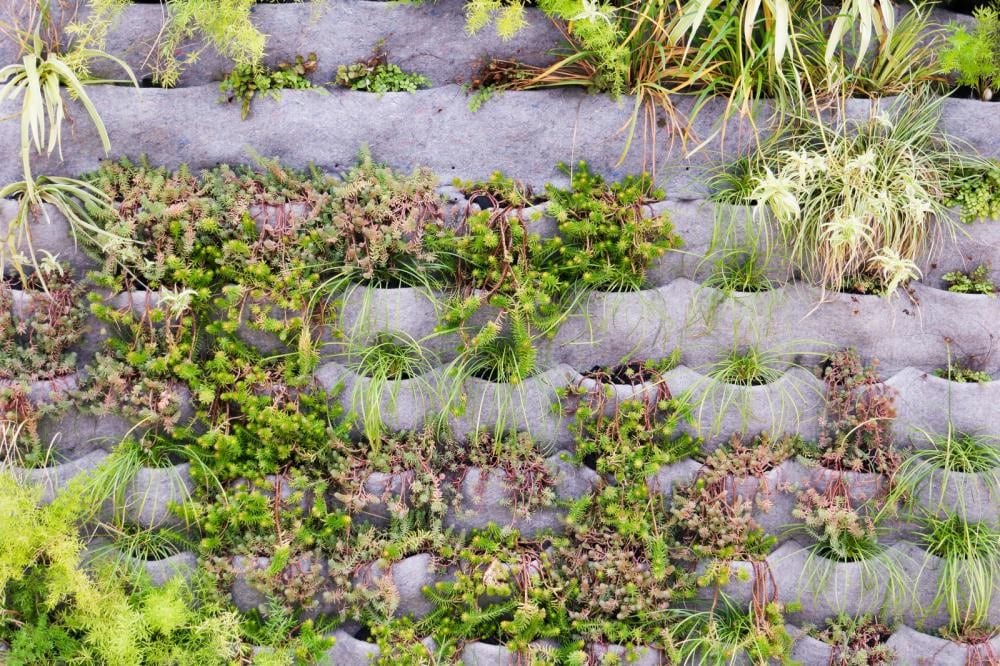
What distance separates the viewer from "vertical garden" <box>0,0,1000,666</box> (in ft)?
10.6

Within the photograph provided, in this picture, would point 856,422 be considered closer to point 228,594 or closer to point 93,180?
point 228,594

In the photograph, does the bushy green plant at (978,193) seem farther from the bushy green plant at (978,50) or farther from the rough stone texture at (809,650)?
the rough stone texture at (809,650)

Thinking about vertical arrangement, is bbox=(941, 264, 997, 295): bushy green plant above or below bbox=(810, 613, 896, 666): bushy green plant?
above

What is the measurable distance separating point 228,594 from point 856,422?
9.19ft

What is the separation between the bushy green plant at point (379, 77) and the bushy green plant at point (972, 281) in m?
2.54

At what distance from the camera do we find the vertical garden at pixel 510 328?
3230 millimetres

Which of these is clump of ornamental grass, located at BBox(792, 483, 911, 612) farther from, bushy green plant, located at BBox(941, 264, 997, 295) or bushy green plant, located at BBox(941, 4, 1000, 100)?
bushy green plant, located at BBox(941, 4, 1000, 100)

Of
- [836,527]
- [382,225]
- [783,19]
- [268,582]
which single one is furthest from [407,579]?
[783,19]

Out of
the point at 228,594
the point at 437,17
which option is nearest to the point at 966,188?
the point at 437,17

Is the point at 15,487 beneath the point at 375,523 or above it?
above

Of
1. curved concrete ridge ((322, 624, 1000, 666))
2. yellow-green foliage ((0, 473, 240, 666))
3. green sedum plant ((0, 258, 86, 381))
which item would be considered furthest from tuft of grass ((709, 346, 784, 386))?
green sedum plant ((0, 258, 86, 381))

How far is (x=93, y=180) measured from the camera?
133 inches

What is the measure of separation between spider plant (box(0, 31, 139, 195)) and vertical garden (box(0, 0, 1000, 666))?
0.9 inches

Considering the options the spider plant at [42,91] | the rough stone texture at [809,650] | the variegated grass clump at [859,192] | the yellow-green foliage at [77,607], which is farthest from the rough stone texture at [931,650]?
the spider plant at [42,91]
